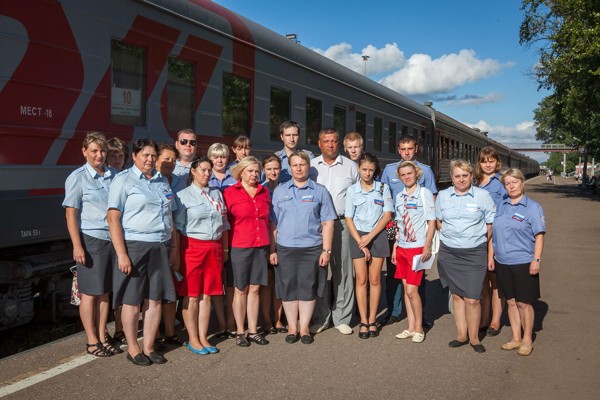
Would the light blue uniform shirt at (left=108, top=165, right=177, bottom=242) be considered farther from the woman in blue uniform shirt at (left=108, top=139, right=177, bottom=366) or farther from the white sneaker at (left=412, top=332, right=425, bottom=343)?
the white sneaker at (left=412, top=332, right=425, bottom=343)

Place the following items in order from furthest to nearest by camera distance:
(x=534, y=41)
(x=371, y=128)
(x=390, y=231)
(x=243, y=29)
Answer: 1. (x=534, y=41)
2. (x=371, y=128)
3. (x=243, y=29)
4. (x=390, y=231)

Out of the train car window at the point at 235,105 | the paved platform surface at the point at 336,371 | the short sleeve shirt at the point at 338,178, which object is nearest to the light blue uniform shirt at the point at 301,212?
the short sleeve shirt at the point at 338,178

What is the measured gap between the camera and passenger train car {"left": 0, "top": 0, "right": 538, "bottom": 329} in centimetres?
445

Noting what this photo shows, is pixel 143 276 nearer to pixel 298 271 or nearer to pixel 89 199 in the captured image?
pixel 89 199

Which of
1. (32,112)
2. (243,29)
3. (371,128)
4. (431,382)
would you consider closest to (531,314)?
(431,382)

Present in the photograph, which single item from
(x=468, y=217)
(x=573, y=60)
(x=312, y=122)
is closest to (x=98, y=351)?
(x=468, y=217)

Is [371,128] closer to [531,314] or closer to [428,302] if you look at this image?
[428,302]

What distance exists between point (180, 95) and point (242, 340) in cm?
263

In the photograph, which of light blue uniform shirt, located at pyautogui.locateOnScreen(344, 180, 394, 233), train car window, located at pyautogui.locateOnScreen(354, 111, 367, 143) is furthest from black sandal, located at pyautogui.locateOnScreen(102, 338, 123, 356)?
train car window, located at pyautogui.locateOnScreen(354, 111, 367, 143)

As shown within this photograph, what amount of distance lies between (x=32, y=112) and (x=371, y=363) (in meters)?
3.12

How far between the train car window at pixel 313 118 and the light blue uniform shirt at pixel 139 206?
192 inches

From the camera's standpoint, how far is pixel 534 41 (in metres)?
27.1

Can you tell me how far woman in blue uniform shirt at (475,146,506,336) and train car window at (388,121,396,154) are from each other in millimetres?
7573

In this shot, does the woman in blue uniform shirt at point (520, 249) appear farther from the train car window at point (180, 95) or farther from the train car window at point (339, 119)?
the train car window at point (339, 119)
